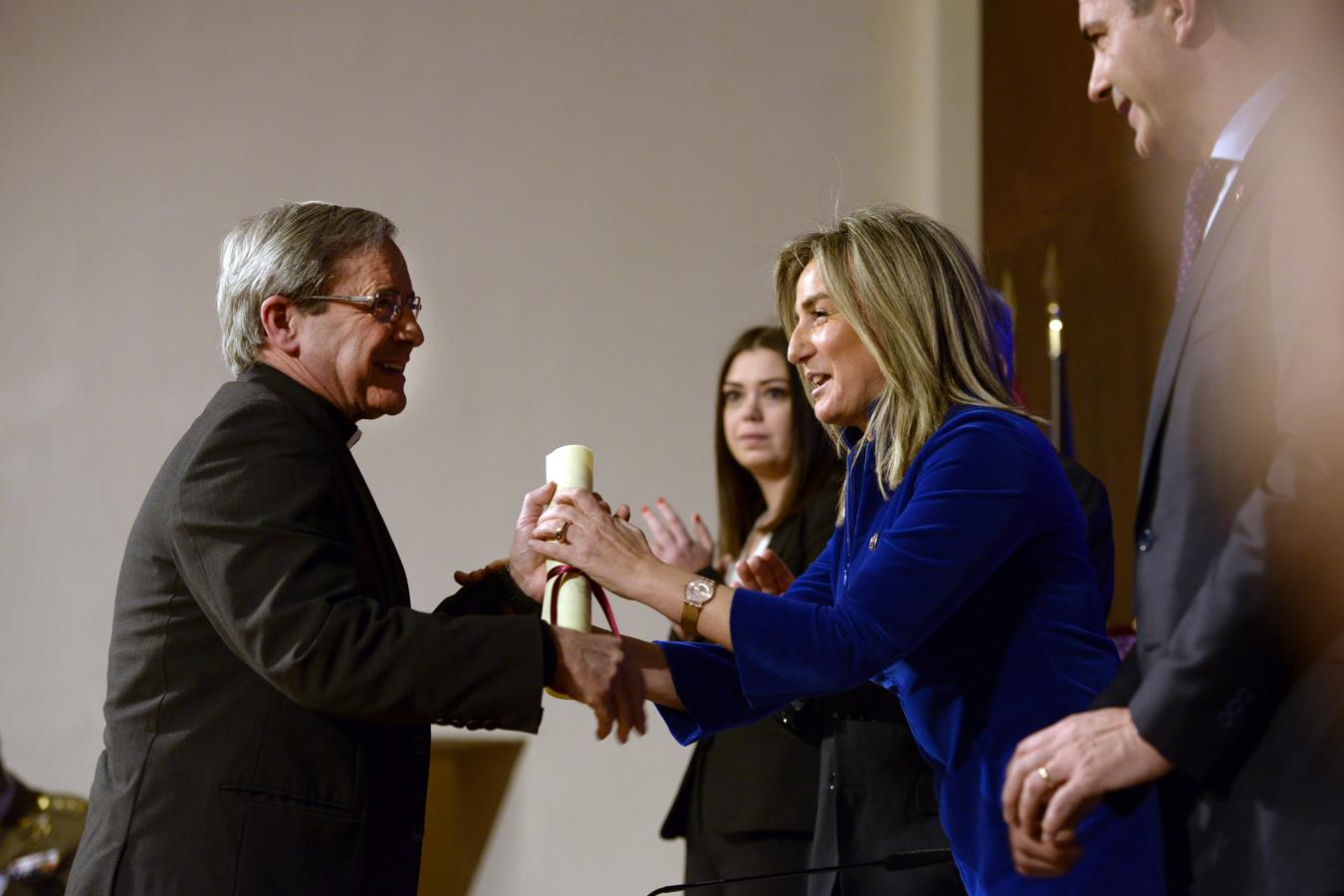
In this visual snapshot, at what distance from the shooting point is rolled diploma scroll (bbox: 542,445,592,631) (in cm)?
207

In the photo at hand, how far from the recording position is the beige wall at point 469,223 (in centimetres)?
437

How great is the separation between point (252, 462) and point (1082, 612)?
1.08m

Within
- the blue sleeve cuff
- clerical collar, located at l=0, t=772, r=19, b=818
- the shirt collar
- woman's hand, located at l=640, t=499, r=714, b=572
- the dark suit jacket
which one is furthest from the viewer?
clerical collar, located at l=0, t=772, r=19, b=818

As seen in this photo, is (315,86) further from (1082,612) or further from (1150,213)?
(1082,612)

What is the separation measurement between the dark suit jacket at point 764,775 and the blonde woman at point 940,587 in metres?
0.85

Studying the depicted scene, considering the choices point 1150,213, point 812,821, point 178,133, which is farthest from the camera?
point 178,133

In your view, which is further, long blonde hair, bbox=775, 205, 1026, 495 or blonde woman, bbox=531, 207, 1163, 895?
long blonde hair, bbox=775, 205, 1026, 495

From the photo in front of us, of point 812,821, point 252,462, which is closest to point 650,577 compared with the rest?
point 252,462

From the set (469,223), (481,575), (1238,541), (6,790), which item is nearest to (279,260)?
(481,575)

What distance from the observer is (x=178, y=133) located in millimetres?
4527

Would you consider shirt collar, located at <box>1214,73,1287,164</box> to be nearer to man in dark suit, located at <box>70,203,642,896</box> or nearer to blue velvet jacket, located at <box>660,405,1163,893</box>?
blue velvet jacket, located at <box>660,405,1163,893</box>

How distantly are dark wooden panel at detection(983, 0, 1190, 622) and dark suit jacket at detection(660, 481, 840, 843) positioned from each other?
141 centimetres

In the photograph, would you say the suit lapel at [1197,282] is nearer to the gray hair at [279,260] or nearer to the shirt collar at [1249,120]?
the shirt collar at [1249,120]

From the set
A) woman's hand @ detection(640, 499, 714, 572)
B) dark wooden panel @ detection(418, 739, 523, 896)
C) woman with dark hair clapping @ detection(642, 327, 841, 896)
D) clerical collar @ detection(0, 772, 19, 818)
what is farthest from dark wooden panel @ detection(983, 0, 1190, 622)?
clerical collar @ detection(0, 772, 19, 818)
